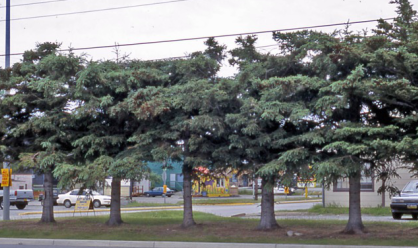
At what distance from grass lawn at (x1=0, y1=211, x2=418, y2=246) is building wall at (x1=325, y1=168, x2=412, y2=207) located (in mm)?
9255

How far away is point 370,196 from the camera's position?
27.1 metres

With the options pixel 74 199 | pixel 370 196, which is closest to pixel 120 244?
pixel 370 196

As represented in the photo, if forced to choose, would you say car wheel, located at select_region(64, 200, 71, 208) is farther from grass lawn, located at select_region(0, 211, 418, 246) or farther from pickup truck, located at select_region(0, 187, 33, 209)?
grass lawn, located at select_region(0, 211, 418, 246)

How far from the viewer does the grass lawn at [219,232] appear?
14.1m

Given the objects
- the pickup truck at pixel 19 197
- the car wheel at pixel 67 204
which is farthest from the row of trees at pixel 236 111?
the car wheel at pixel 67 204

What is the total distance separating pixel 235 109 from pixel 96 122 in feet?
14.9

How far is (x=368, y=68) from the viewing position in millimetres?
13969

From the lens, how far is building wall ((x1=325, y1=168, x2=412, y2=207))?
2652cm

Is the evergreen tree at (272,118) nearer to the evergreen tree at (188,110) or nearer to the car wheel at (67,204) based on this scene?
the evergreen tree at (188,110)

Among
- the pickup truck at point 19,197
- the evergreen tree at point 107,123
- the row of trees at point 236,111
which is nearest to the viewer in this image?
the row of trees at point 236,111

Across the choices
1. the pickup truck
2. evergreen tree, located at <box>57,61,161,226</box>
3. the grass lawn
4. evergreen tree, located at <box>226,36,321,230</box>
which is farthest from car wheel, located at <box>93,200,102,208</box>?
evergreen tree, located at <box>226,36,321,230</box>

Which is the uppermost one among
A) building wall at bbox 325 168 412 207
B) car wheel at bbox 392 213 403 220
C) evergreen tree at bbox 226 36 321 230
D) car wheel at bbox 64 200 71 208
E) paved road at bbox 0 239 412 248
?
evergreen tree at bbox 226 36 321 230

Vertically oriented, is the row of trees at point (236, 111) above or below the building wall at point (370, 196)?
above

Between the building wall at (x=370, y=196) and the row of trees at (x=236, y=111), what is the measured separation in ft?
38.3
